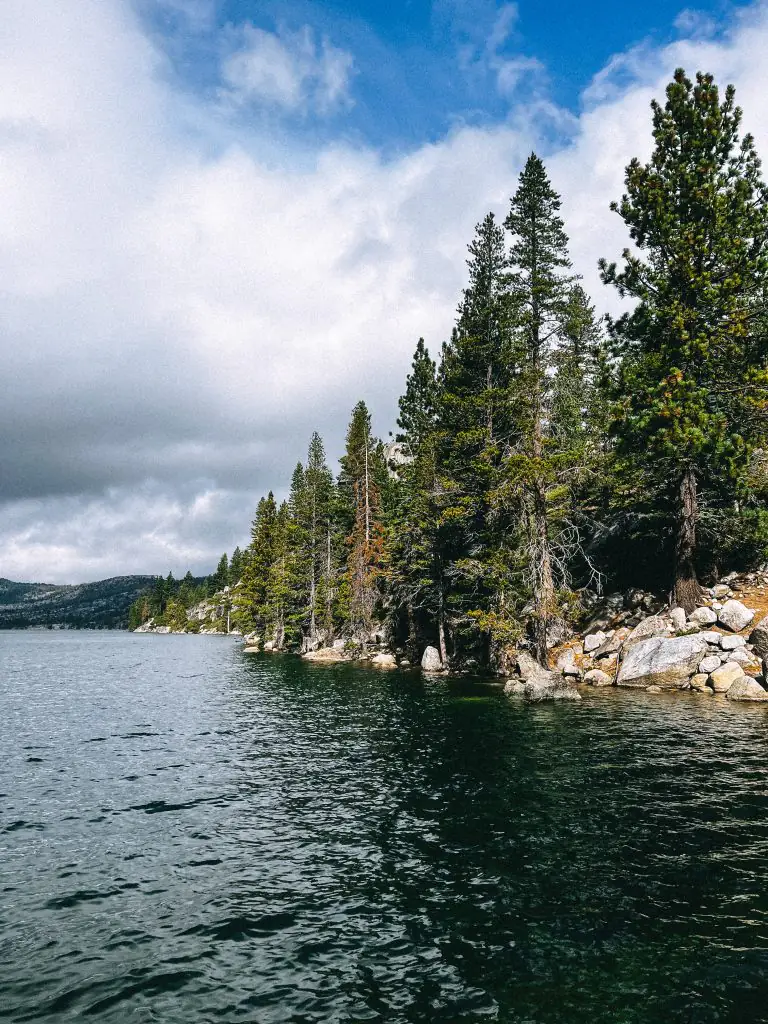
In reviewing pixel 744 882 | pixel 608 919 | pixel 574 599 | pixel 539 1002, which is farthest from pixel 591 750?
pixel 574 599

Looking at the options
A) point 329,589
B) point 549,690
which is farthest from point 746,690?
point 329,589

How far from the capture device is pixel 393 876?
10.7 metres

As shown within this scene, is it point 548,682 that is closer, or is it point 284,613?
point 548,682

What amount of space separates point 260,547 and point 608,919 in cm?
8686

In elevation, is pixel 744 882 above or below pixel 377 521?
below

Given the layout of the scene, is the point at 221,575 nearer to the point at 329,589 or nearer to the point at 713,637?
the point at 329,589

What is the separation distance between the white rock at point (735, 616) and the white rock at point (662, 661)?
163cm

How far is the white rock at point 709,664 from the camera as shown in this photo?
2853 centimetres

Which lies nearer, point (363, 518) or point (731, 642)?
point (731, 642)

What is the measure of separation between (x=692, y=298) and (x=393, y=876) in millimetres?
32427

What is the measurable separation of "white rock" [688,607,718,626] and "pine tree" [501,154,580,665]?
23.5ft

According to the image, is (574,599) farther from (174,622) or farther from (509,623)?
(174,622)

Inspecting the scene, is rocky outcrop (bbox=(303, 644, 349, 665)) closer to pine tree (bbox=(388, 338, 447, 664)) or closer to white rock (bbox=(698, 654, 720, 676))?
pine tree (bbox=(388, 338, 447, 664))

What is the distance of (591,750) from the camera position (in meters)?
18.9
